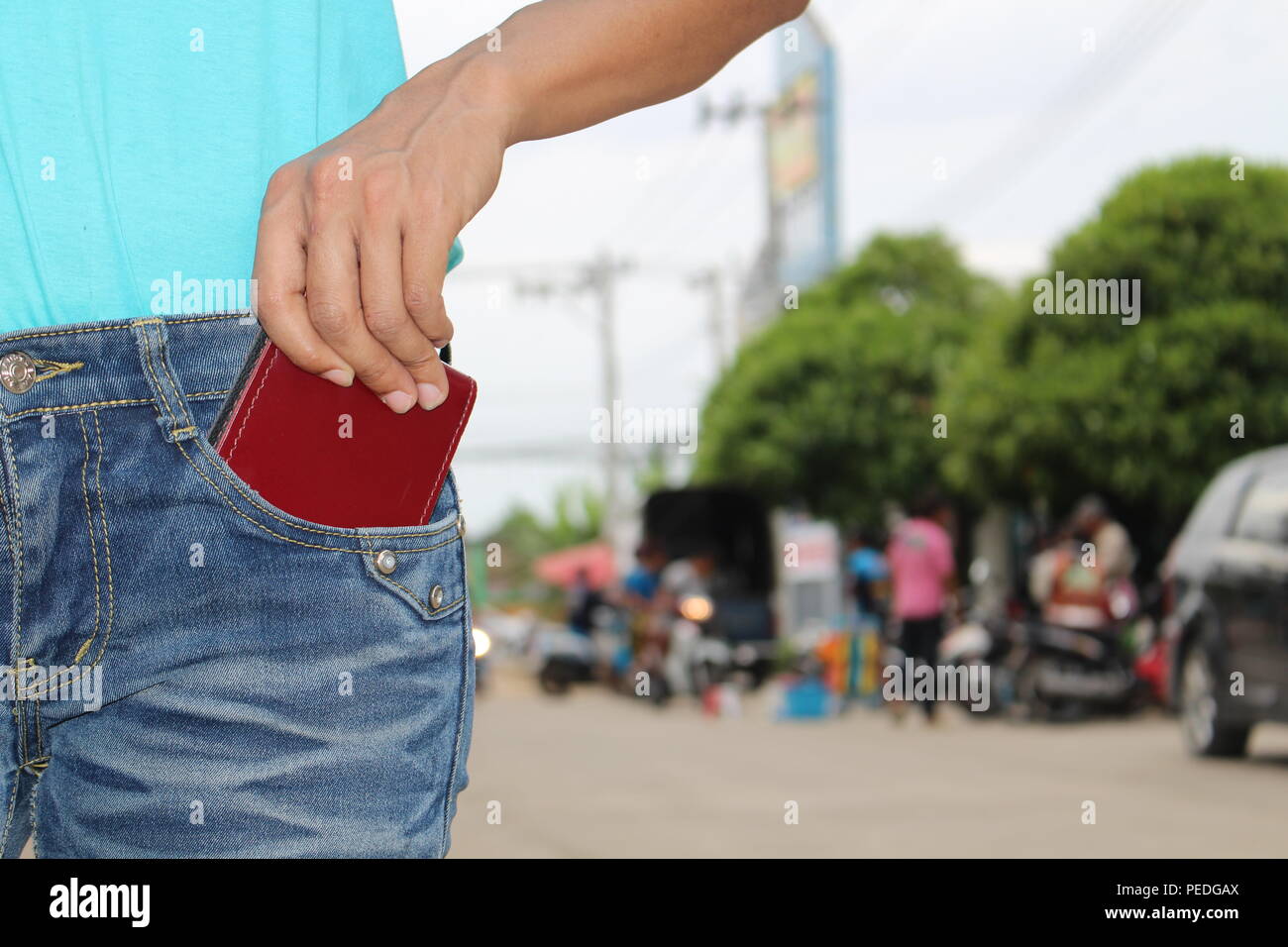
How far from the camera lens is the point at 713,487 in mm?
24734

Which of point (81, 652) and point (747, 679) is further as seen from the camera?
point (747, 679)

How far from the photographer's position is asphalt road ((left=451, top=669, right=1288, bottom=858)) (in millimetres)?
6516

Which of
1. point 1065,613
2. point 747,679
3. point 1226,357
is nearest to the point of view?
point 1065,613

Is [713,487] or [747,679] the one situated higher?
[713,487]

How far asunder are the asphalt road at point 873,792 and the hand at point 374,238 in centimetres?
508

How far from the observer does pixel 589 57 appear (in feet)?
4.56

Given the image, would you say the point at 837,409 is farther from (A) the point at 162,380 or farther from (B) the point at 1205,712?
(A) the point at 162,380

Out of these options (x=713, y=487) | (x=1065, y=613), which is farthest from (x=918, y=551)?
(x=713, y=487)

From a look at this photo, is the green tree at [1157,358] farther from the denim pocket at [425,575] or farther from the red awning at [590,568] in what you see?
the red awning at [590,568]

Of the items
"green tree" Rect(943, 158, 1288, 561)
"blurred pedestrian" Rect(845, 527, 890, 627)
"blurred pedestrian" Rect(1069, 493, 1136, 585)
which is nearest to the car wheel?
"blurred pedestrian" Rect(1069, 493, 1136, 585)

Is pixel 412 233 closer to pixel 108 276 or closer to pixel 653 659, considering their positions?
pixel 108 276

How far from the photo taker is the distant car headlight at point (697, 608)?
16859 mm

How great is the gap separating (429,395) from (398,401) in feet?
0.09

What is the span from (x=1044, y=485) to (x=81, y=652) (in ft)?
55.9
